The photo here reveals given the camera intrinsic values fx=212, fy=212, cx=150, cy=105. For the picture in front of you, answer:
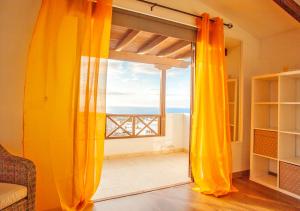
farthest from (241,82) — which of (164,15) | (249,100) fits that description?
(164,15)

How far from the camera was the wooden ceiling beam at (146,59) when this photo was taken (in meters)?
4.29

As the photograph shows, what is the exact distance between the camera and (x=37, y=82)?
183 cm

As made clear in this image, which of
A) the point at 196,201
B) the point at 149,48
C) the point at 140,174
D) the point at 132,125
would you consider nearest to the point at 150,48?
the point at 149,48

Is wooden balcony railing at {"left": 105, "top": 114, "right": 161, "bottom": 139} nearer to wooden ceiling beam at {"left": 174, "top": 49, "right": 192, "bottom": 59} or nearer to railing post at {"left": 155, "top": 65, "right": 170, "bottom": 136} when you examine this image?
railing post at {"left": 155, "top": 65, "right": 170, "bottom": 136}

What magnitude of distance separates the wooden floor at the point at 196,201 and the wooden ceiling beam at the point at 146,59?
9.10 feet

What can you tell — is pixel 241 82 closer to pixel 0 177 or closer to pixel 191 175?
pixel 191 175

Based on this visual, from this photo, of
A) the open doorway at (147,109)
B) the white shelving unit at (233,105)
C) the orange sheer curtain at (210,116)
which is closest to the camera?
the orange sheer curtain at (210,116)

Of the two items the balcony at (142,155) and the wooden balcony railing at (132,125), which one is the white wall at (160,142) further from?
the wooden balcony railing at (132,125)

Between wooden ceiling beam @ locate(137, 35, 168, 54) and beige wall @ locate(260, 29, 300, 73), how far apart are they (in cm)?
163

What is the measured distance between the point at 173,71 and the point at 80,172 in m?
4.08

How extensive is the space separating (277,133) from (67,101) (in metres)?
2.49

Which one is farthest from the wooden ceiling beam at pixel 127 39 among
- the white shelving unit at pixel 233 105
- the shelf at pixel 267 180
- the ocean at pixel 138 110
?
the shelf at pixel 267 180

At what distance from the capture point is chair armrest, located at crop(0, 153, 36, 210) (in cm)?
148

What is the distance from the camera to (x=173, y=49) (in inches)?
174
